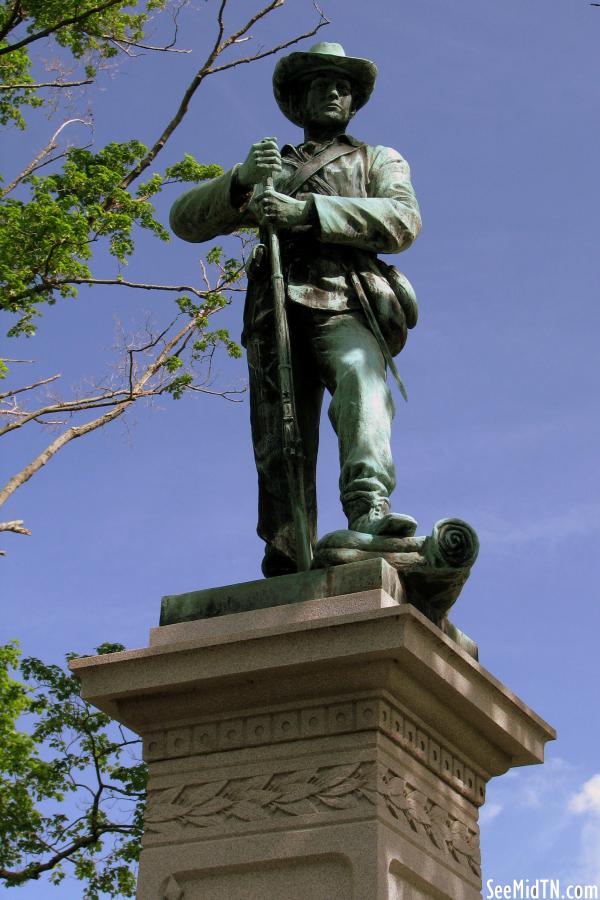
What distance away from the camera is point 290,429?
6.73m

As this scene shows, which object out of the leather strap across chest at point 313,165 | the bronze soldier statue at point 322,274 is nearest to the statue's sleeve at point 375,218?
the bronze soldier statue at point 322,274

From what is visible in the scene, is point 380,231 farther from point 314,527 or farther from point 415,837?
point 415,837

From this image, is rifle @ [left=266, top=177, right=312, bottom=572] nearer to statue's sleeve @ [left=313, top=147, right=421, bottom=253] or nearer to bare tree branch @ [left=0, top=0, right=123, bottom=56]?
statue's sleeve @ [left=313, top=147, right=421, bottom=253]

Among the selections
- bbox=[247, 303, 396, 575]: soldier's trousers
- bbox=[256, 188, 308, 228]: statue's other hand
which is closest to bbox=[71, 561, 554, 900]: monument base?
bbox=[247, 303, 396, 575]: soldier's trousers

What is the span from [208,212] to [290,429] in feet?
4.64

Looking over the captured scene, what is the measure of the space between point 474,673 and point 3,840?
10.5 metres

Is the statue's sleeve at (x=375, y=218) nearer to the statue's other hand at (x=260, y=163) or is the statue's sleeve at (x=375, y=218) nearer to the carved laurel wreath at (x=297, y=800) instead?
the statue's other hand at (x=260, y=163)

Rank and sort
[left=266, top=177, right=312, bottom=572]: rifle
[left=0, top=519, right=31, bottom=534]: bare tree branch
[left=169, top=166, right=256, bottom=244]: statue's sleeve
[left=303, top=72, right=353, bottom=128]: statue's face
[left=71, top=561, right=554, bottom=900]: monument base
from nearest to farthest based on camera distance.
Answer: [left=71, top=561, right=554, bottom=900]: monument base, [left=266, top=177, right=312, bottom=572]: rifle, [left=169, top=166, right=256, bottom=244]: statue's sleeve, [left=303, top=72, right=353, bottom=128]: statue's face, [left=0, top=519, right=31, bottom=534]: bare tree branch

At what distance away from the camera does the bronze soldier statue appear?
6.86 meters

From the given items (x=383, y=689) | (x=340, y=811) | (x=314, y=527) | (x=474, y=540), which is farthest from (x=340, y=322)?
(x=340, y=811)

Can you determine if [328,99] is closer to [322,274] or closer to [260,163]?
[260,163]

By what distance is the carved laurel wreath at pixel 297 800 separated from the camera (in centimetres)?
576

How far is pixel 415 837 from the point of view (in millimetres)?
5926

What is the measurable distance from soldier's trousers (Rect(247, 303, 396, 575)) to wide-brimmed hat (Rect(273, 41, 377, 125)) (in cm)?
129
